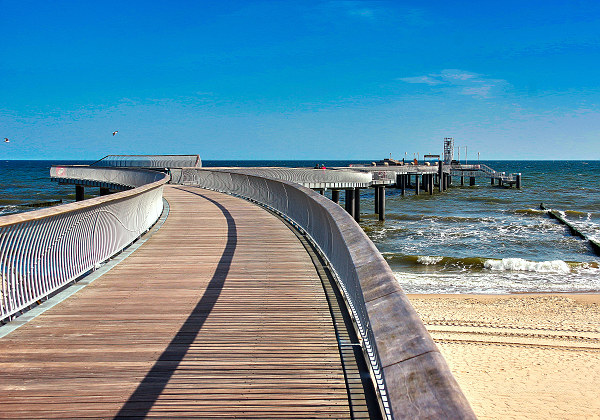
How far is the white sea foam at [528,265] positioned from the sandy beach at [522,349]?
516 cm

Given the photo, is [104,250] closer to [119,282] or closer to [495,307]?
[119,282]

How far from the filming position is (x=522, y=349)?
529 inches

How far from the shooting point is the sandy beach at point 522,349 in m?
10.5

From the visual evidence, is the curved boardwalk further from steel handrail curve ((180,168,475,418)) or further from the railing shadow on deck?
steel handrail curve ((180,168,475,418))

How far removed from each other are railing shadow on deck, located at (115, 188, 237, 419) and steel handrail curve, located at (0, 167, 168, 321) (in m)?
1.89

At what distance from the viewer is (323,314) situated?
635cm

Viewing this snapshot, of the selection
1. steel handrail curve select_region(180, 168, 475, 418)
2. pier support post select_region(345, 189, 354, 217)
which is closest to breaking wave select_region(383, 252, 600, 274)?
pier support post select_region(345, 189, 354, 217)

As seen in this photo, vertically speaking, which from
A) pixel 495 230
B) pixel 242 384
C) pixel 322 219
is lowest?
pixel 495 230

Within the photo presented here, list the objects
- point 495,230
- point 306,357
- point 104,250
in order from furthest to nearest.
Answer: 1. point 495,230
2. point 104,250
3. point 306,357

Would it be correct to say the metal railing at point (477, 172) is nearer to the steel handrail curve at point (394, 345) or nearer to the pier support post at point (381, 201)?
the pier support post at point (381, 201)

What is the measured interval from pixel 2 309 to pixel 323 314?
335cm

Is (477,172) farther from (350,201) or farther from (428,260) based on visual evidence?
(428,260)

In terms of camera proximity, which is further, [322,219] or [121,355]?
[322,219]

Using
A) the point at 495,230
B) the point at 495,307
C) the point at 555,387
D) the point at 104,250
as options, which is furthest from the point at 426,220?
the point at 104,250
